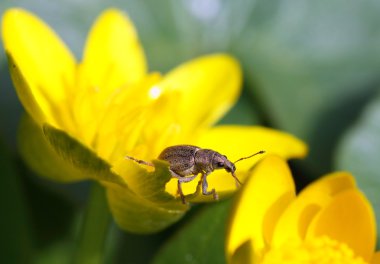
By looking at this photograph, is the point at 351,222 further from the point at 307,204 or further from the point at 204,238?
the point at 204,238

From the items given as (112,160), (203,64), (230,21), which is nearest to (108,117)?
(112,160)

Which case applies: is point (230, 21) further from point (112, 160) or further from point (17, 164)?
point (112, 160)

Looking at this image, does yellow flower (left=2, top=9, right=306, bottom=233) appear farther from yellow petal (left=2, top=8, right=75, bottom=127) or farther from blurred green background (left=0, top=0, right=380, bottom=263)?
blurred green background (left=0, top=0, right=380, bottom=263)

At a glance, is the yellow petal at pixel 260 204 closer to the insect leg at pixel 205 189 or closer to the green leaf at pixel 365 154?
the insect leg at pixel 205 189

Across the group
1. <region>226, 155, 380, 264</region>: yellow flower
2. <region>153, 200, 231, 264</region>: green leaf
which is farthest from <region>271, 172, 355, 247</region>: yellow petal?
<region>153, 200, 231, 264</region>: green leaf

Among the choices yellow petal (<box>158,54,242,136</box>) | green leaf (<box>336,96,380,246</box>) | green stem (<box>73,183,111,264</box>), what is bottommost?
green stem (<box>73,183,111,264</box>)

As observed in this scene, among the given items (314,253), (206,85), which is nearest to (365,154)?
(206,85)
